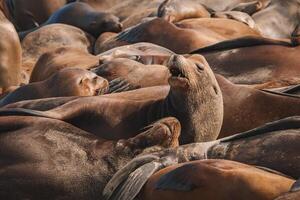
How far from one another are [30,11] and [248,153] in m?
12.6

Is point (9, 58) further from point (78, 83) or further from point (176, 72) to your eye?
point (176, 72)

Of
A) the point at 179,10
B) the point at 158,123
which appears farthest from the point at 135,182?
the point at 179,10

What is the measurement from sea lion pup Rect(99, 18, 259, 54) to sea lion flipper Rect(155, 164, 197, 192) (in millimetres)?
6016

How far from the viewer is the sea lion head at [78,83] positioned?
9008 mm

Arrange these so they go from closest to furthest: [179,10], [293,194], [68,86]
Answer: [293,194], [68,86], [179,10]

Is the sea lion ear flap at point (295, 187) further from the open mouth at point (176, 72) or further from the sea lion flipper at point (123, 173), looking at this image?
the open mouth at point (176, 72)

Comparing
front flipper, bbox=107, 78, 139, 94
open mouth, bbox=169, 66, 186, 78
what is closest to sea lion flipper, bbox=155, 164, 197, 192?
open mouth, bbox=169, 66, 186, 78

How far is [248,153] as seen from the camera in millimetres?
5980

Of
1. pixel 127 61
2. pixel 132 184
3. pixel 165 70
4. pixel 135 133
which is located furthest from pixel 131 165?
pixel 127 61

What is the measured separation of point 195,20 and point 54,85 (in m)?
4.67

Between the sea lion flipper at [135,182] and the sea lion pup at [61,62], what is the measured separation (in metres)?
4.89

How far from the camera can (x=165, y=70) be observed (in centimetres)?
915

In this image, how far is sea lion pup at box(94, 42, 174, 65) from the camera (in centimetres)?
1038

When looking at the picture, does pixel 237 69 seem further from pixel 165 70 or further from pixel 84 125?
pixel 84 125
